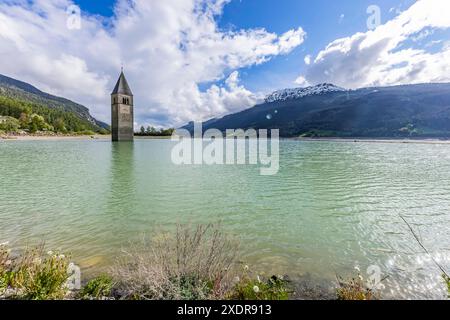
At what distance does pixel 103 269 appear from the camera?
598 centimetres

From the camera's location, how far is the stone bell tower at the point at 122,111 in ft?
303

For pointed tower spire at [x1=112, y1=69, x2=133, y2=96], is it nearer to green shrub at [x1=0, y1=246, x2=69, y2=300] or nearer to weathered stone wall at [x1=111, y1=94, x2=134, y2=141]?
weathered stone wall at [x1=111, y1=94, x2=134, y2=141]

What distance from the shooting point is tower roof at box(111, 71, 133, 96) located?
9353cm

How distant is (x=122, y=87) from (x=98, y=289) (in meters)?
104

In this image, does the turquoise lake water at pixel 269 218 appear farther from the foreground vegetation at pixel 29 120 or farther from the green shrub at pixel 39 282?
the foreground vegetation at pixel 29 120

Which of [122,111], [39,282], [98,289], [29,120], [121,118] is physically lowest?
[98,289]

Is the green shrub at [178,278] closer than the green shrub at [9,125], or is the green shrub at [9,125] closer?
the green shrub at [178,278]

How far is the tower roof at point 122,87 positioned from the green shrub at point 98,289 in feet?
329

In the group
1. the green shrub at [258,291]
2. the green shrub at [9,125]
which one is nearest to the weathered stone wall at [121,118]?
the green shrub at [9,125]

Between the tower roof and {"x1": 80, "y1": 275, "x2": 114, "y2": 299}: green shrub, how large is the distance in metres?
100

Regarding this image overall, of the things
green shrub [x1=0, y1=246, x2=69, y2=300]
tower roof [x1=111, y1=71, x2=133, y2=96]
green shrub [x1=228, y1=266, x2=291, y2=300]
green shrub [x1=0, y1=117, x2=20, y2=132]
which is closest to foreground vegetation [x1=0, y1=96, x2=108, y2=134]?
green shrub [x1=0, y1=117, x2=20, y2=132]

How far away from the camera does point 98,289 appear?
4.73m

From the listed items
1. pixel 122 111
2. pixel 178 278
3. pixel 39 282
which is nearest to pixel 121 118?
pixel 122 111

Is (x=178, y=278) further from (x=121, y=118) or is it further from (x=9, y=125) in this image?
(x=9, y=125)
